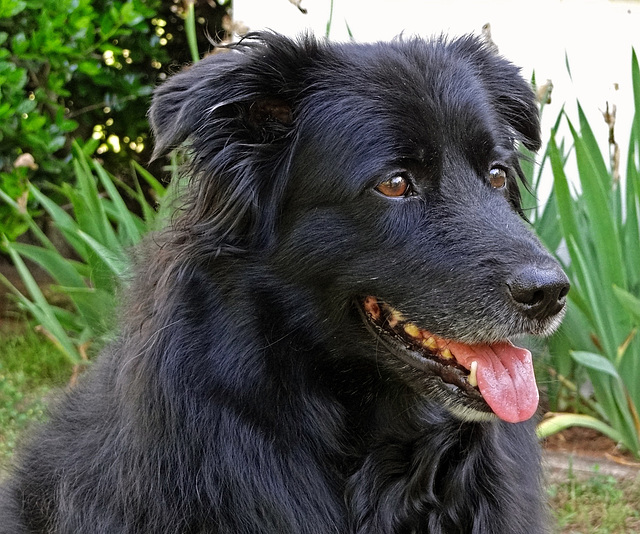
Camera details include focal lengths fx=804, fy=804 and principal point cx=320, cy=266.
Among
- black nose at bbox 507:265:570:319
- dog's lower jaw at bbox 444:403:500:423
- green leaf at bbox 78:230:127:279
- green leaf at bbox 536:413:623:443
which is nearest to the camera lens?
black nose at bbox 507:265:570:319

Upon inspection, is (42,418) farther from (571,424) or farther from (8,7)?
(8,7)

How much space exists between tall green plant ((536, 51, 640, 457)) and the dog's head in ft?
4.15

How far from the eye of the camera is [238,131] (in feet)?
7.52

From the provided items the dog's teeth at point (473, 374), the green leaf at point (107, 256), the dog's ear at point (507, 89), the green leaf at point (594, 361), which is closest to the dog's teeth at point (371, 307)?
the dog's teeth at point (473, 374)

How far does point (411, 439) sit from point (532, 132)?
1154 mm

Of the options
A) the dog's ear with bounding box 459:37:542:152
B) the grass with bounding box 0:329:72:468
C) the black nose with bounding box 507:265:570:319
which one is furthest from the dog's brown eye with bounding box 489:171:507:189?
the grass with bounding box 0:329:72:468

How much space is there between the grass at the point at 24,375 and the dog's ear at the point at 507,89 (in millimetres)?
2939

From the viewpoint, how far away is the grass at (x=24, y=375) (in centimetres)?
449

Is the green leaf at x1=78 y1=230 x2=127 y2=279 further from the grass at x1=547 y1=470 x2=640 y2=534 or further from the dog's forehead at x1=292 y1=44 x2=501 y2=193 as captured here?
the grass at x1=547 y1=470 x2=640 y2=534

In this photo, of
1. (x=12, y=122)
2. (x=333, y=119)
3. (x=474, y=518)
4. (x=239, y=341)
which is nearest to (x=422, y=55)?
(x=333, y=119)

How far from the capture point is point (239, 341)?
7.48 ft

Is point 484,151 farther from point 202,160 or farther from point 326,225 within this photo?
point 202,160

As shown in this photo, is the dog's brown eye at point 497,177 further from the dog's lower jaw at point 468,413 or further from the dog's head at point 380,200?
the dog's lower jaw at point 468,413

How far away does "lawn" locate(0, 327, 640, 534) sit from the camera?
3373 millimetres
